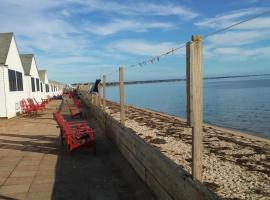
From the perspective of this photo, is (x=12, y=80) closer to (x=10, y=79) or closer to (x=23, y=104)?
(x=10, y=79)

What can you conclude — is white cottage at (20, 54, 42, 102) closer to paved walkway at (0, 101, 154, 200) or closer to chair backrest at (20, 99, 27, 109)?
chair backrest at (20, 99, 27, 109)

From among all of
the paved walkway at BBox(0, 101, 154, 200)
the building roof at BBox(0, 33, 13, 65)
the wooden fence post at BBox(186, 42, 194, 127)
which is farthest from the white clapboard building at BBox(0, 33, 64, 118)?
the wooden fence post at BBox(186, 42, 194, 127)

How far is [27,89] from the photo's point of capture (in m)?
26.1

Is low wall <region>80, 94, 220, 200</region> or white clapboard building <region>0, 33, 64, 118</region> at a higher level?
white clapboard building <region>0, 33, 64, 118</region>

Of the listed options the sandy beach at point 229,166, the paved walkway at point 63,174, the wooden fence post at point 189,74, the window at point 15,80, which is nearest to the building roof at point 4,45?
the window at point 15,80

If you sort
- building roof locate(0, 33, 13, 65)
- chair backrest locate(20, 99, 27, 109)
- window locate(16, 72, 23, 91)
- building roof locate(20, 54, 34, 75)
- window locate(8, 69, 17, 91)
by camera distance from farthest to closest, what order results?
building roof locate(20, 54, 34, 75)
window locate(16, 72, 23, 91)
chair backrest locate(20, 99, 27, 109)
window locate(8, 69, 17, 91)
building roof locate(0, 33, 13, 65)

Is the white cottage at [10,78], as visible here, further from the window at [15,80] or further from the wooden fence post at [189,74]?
the wooden fence post at [189,74]

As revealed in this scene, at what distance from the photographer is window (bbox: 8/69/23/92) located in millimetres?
19611

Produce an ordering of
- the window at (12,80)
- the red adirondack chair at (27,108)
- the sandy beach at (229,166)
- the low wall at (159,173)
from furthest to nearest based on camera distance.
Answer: the red adirondack chair at (27,108)
the window at (12,80)
the sandy beach at (229,166)
the low wall at (159,173)

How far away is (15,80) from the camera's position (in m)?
21.1

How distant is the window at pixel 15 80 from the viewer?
19611 mm

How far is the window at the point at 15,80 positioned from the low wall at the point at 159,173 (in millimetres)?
13015

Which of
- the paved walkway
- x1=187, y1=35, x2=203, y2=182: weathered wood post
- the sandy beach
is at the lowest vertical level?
the sandy beach

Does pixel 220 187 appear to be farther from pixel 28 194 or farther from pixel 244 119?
pixel 244 119
